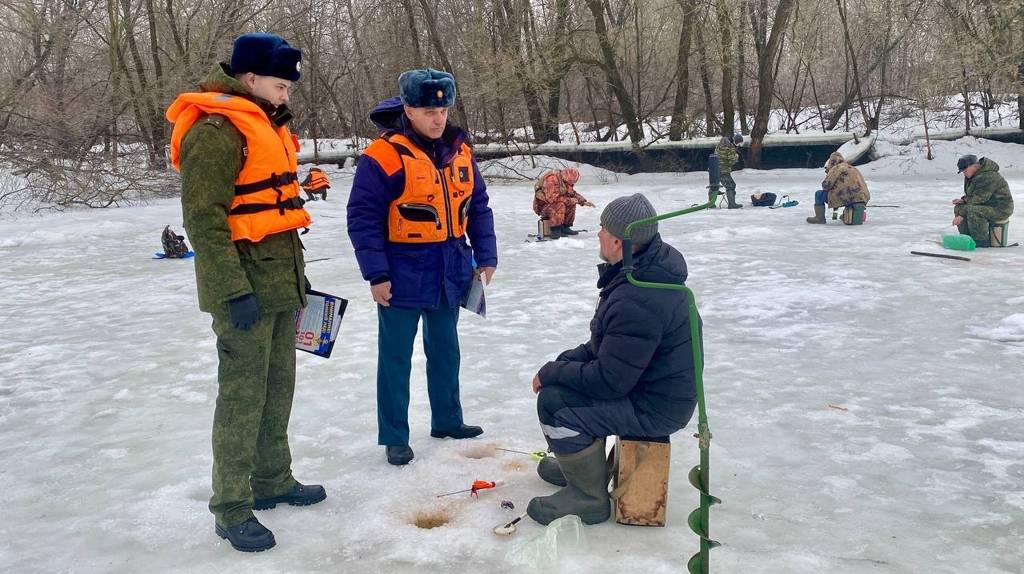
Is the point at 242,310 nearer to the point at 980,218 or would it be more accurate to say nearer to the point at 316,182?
the point at 316,182

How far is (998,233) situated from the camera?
962cm

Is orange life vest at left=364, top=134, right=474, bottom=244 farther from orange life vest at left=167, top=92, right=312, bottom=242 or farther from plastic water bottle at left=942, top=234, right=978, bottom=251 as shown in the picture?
plastic water bottle at left=942, top=234, right=978, bottom=251

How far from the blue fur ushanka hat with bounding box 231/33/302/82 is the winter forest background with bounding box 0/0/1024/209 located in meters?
14.2

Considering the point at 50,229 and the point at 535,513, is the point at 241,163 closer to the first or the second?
the point at 535,513

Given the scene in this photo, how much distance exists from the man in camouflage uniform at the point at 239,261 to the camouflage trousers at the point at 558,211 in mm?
8472

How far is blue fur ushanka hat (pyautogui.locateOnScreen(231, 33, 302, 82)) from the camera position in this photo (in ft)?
10.1

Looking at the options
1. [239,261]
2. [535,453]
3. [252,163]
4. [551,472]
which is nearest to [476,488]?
[551,472]

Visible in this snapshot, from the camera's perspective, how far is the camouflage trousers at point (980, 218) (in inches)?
376

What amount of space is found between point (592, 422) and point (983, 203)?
326 inches

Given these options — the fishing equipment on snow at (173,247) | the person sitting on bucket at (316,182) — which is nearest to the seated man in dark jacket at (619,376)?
the person sitting on bucket at (316,182)

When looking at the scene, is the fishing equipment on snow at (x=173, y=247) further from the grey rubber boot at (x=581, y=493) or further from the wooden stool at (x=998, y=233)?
the wooden stool at (x=998, y=233)

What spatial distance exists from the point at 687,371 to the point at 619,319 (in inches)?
15.5

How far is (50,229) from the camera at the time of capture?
13766 mm

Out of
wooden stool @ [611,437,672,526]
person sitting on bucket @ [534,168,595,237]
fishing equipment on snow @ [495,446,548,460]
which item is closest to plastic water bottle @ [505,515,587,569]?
wooden stool @ [611,437,672,526]
